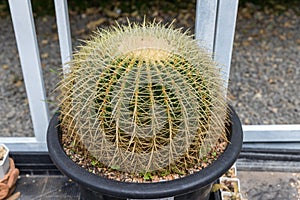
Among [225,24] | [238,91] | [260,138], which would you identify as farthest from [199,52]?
[238,91]

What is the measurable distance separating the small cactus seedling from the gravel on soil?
2.81 feet

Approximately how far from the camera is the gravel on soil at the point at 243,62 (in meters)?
2.01

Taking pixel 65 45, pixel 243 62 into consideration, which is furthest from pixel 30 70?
pixel 243 62

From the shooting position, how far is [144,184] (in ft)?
3.63

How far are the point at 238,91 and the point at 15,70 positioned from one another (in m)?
1.20

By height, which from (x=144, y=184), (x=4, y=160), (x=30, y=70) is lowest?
(x=4, y=160)

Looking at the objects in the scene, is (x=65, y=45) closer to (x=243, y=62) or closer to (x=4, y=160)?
(x=4, y=160)

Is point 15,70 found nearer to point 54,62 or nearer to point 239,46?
point 54,62

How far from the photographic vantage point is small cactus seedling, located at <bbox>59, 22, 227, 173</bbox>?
41.4 inches

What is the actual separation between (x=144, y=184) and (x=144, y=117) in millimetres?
185

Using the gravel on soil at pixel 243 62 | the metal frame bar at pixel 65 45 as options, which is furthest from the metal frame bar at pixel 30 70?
the gravel on soil at pixel 243 62

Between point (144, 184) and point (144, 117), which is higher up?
point (144, 117)

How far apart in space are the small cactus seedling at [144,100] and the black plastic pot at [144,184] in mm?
60

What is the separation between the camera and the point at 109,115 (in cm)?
109
